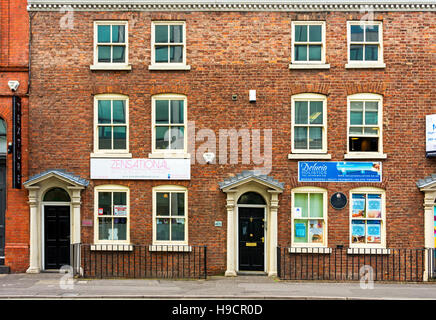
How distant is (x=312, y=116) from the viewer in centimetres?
1590

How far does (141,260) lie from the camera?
15633 mm

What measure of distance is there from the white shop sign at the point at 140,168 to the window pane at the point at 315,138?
4287mm

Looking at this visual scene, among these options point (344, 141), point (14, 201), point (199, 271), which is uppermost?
point (344, 141)

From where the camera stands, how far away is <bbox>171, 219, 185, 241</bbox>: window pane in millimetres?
15865

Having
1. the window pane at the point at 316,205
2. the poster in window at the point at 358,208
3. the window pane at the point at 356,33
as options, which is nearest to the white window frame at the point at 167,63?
the window pane at the point at 356,33

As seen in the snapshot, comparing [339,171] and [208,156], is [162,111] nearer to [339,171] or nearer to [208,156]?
[208,156]

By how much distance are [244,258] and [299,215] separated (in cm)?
241

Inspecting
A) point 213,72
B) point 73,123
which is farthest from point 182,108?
point 73,123

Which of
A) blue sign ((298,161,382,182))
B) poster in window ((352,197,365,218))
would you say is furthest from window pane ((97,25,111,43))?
poster in window ((352,197,365,218))

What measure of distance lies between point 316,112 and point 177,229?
6.30 metres

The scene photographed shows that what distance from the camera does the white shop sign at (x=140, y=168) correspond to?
15.7 metres

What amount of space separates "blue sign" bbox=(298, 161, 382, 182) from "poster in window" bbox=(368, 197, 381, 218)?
2.28ft

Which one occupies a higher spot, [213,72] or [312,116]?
[213,72]

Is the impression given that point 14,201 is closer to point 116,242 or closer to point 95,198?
point 95,198
